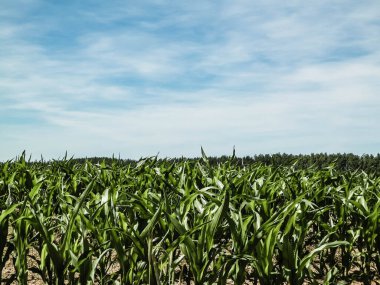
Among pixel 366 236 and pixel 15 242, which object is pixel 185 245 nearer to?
pixel 15 242

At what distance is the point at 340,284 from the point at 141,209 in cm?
148

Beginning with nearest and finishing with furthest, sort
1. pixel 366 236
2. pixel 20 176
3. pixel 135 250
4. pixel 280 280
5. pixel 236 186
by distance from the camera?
pixel 135 250, pixel 280 280, pixel 366 236, pixel 236 186, pixel 20 176

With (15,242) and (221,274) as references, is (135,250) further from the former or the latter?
(15,242)

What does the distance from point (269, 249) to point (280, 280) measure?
0.42 m

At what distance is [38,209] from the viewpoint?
3.53 m

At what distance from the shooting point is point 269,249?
2648mm

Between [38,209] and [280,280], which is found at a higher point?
[38,209]

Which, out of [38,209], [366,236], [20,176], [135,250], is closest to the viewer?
[135,250]

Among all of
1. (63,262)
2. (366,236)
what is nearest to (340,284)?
(366,236)

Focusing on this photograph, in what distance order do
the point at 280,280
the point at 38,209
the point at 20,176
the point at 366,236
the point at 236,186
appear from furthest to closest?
the point at 20,176, the point at 236,186, the point at 366,236, the point at 38,209, the point at 280,280

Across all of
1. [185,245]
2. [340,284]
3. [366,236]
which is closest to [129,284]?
[185,245]

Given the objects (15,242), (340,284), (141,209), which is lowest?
(340,284)

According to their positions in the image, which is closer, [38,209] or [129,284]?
[129,284]

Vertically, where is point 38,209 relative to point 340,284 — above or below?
above
